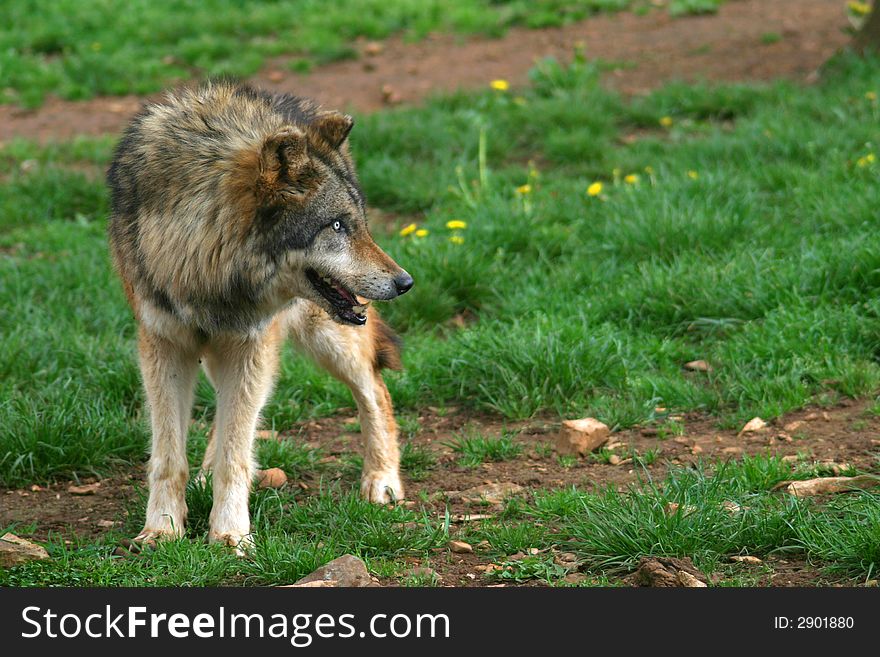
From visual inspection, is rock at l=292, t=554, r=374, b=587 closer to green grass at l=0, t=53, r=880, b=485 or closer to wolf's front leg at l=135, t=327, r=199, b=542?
wolf's front leg at l=135, t=327, r=199, b=542

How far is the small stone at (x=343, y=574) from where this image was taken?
3998 millimetres

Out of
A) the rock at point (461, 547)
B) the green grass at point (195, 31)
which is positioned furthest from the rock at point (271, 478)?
the green grass at point (195, 31)

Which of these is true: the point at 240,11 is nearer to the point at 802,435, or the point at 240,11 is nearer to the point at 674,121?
the point at 674,121

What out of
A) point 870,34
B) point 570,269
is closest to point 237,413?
point 570,269

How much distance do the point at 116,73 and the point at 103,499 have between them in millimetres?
7510

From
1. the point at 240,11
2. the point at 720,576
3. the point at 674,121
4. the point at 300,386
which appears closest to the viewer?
the point at 720,576

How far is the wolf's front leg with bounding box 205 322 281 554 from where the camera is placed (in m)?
4.87

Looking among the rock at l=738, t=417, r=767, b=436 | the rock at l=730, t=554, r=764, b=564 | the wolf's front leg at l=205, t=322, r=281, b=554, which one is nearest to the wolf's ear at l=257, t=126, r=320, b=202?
the wolf's front leg at l=205, t=322, r=281, b=554

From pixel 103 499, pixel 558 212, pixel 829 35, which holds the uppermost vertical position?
pixel 829 35

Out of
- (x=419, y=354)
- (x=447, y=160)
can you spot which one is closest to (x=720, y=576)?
(x=419, y=354)

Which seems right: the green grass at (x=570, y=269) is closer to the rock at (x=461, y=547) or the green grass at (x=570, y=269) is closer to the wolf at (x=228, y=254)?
the wolf at (x=228, y=254)

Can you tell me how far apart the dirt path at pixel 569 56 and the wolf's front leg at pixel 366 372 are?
529 centimetres

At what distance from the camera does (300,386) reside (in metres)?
6.53

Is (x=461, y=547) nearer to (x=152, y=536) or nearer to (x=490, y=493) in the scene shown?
(x=490, y=493)
